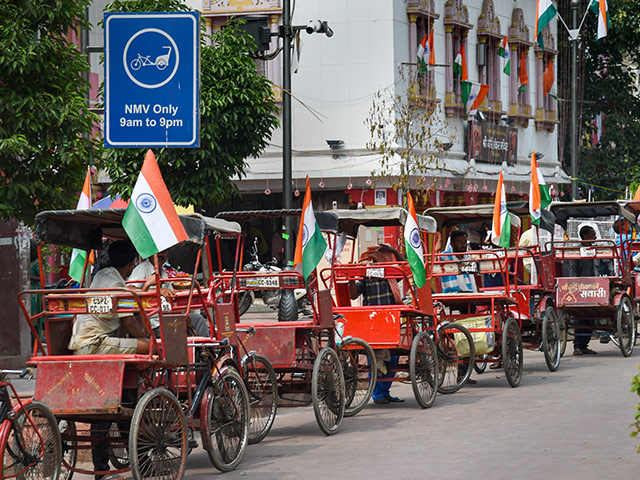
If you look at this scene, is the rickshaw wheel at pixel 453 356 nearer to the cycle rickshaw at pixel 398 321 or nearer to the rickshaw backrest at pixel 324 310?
the cycle rickshaw at pixel 398 321

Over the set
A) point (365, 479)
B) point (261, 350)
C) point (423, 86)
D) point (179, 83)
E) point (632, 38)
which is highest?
point (632, 38)

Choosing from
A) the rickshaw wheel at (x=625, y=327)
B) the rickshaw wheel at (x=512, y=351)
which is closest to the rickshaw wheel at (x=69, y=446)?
the rickshaw wheel at (x=512, y=351)

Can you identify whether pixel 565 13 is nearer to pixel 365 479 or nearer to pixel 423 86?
pixel 423 86

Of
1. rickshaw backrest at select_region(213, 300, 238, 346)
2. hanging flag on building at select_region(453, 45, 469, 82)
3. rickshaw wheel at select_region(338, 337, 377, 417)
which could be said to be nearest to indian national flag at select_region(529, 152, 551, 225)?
rickshaw wheel at select_region(338, 337, 377, 417)

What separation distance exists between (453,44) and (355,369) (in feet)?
74.3

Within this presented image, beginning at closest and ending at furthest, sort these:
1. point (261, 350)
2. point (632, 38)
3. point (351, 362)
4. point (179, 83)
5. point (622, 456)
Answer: point (622, 456) → point (179, 83) → point (261, 350) → point (351, 362) → point (632, 38)

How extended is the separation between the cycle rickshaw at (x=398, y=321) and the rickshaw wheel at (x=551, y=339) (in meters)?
2.19

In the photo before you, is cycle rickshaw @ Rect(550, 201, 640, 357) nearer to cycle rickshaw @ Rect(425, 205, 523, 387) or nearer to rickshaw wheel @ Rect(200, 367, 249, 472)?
cycle rickshaw @ Rect(425, 205, 523, 387)

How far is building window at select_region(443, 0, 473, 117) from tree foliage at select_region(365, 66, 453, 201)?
170cm

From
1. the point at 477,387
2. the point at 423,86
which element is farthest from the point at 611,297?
the point at 423,86

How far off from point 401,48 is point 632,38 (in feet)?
42.8

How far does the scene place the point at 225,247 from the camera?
31719 mm

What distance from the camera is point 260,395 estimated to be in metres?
10.6

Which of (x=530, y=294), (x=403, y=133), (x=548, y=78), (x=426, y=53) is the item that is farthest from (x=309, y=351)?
(x=548, y=78)
